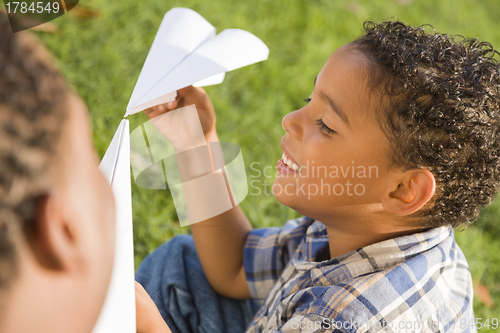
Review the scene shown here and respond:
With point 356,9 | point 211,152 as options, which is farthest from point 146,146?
point 356,9

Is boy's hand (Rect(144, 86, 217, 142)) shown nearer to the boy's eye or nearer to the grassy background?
the boy's eye

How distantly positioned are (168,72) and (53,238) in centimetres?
47

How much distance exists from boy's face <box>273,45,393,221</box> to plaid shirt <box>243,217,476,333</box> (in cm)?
10

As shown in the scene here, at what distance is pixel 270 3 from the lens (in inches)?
80.5

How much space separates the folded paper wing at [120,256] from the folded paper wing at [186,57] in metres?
0.10

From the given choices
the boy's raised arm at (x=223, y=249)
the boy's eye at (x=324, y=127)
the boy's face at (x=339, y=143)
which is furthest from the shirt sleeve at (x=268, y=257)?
the boy's eye at (x=324, y=127)

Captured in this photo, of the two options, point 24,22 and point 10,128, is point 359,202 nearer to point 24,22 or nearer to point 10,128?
point 10,128

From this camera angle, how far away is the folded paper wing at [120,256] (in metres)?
0.44

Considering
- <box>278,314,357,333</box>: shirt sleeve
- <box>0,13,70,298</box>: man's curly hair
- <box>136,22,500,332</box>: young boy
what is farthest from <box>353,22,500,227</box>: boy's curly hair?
<box>0,13,70,298</box>: man's curly hair

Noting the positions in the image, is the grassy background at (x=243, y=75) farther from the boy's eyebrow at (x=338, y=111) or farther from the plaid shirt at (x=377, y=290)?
the boy's eyebrow at (x=338, y=111)

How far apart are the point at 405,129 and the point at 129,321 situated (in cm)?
51

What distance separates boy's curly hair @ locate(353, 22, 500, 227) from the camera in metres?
0.66

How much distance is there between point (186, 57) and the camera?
2.36ft

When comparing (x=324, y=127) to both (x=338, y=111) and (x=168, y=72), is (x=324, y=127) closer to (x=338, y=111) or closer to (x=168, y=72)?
(x=338, y=111)
